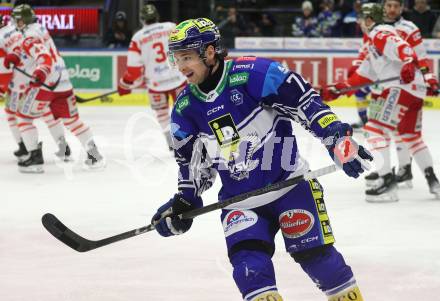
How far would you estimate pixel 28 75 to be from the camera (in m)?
7.72

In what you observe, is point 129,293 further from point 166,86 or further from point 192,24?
point 166,86

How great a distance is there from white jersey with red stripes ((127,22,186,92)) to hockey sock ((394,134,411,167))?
8.46ft

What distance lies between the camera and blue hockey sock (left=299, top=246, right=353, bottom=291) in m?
3.06

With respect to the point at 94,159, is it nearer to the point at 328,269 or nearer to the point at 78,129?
the point at 78,129

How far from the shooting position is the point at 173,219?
10.7ft

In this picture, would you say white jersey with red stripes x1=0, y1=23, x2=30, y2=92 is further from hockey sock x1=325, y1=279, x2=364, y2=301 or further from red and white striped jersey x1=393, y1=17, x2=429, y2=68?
hockey sock x1=325, y1=279, x2=364, y2=301

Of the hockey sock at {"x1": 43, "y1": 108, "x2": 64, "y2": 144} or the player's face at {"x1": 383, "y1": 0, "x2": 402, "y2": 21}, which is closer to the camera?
the player's face at {"x1": 383, "y1": 0, "x2": 402, "y2": 21}

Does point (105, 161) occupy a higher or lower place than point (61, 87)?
lower

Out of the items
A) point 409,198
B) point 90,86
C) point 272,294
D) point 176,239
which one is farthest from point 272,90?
point 90,86

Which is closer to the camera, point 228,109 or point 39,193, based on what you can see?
point 228,109

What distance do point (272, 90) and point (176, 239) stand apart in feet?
7.37

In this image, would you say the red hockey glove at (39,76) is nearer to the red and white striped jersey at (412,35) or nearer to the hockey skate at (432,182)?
the red and white striped jersey at (412,35)

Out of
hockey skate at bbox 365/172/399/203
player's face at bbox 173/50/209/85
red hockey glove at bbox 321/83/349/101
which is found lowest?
hockey skate at bbox 365/172/399/203

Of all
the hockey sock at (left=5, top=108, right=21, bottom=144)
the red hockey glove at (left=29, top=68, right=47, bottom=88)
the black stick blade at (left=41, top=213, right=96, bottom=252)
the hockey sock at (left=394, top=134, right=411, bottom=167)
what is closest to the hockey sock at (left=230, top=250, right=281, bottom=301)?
the black stick blade at (left=41, top=213, right=96, bottom=252)
